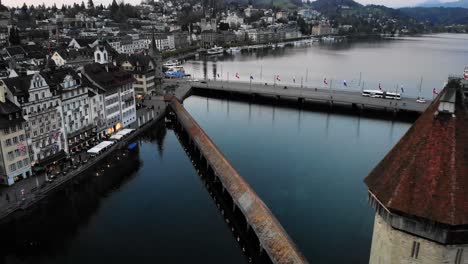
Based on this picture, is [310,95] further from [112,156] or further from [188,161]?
[112,156]

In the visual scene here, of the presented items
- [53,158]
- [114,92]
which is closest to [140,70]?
[114,92]

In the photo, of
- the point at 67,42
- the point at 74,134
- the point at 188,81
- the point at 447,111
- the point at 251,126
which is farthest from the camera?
the point at 67,42

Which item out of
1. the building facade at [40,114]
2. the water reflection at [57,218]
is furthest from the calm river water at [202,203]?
the building facade at [40,114]

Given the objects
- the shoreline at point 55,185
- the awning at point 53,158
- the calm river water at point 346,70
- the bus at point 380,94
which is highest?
the calm river water at point 346,70

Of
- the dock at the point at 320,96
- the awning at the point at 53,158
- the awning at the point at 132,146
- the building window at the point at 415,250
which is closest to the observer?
the building window at the point at 415,250

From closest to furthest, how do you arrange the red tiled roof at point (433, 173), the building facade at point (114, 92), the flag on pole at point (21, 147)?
the red tiled roof at point (433, 173) → the flag on pole at point (21, 147) → the building facade at point (114, 92)

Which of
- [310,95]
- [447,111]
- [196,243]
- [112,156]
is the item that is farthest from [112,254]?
[310,95]

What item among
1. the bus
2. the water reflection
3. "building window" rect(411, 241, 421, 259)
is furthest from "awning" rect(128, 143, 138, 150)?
the bus

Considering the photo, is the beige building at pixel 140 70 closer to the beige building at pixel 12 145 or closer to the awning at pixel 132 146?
the awning at pixel 132 146
